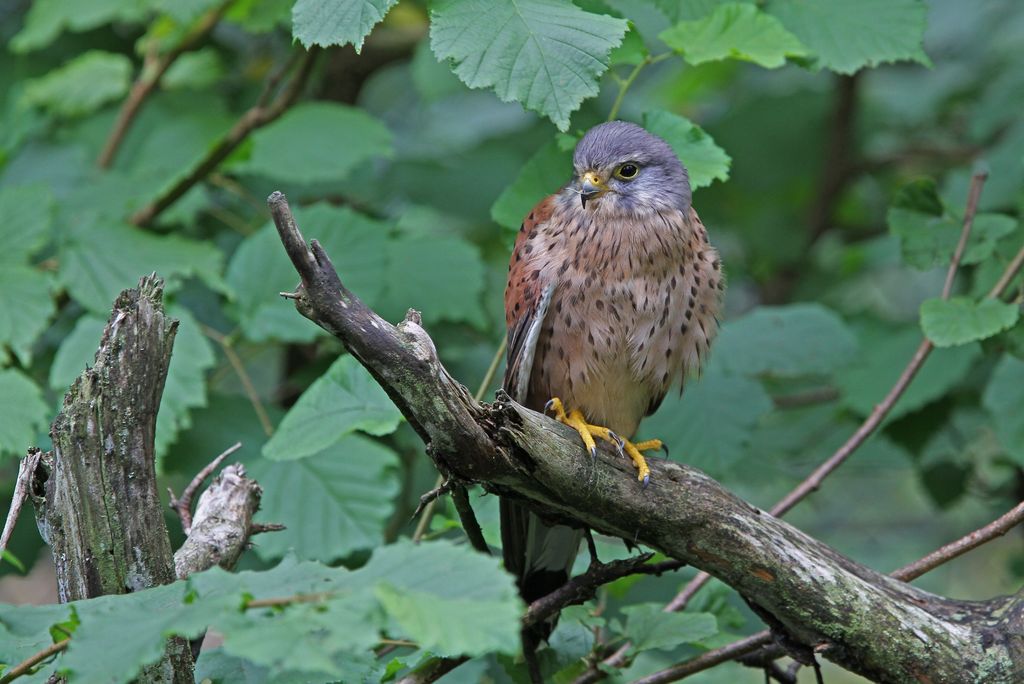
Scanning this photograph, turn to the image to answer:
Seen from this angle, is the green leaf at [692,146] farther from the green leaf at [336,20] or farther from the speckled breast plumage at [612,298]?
the green leaf at [336,20]

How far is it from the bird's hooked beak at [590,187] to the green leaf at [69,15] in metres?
1.89

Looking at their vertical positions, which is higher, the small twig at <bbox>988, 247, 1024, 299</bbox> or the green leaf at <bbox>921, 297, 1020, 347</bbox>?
the small twig at <bbox>988, 247, 1024, 299</bbox>

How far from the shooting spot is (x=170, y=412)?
3.34 m

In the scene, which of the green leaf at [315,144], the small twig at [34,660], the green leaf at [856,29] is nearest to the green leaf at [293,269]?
the green leaf at [315,144]

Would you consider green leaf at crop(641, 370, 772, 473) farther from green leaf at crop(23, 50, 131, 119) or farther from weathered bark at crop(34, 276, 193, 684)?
green leaf at crop(23, 50, 131, 119)

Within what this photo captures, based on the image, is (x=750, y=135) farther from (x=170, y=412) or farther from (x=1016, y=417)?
(x=170, y=412)

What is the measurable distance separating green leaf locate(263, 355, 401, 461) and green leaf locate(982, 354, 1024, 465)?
214cm

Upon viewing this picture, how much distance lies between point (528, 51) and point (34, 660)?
5.34ft

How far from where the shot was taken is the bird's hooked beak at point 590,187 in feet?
11.1

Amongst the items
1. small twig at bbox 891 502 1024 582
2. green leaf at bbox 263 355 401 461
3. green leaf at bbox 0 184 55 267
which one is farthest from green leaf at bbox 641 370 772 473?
green leaf at bbox 0 184 55 267

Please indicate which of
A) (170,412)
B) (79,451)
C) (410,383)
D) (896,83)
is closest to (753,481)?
(170,412)

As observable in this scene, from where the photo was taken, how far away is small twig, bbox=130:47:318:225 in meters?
4.16

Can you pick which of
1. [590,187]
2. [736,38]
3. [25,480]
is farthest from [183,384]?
[736,38]

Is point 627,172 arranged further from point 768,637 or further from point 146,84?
point 146,84
